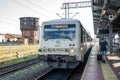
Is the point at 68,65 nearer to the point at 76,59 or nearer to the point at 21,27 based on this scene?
the point at 76,59

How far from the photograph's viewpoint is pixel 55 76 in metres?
13.5

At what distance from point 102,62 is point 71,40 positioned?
5292 mm

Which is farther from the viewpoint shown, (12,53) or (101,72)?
(12,53)

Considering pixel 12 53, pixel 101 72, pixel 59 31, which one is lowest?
pixel 101 72

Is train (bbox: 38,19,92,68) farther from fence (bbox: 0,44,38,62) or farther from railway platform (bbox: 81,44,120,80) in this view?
fence (bbox: 0,44,38,62)

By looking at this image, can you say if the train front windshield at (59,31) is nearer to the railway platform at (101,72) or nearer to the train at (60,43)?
the train at (60,43)

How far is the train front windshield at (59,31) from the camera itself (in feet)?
43.3

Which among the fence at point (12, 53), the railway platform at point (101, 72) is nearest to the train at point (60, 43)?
the railway platform at point (101, 72)

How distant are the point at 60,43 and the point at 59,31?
2.45 ft

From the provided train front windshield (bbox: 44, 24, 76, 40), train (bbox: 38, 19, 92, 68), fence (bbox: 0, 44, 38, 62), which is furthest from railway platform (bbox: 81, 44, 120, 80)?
fence (bbox: 0, 44, 38, 62)

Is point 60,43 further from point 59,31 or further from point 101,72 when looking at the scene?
point 101,72

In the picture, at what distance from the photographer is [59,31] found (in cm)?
1337

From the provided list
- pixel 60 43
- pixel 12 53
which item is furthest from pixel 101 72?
pixel 12 53

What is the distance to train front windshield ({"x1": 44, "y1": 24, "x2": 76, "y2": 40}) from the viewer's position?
1318 centimetres
